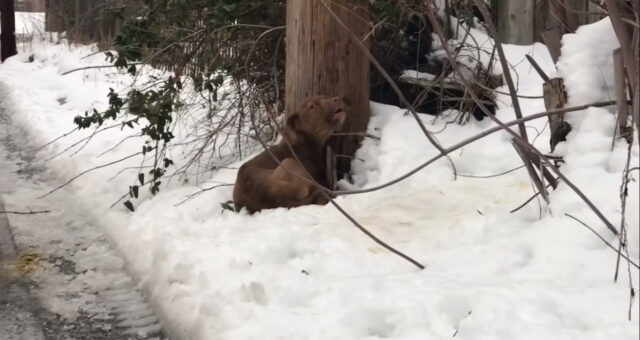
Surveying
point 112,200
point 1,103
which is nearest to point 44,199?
point 112,200

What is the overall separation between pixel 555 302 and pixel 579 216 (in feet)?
2.31

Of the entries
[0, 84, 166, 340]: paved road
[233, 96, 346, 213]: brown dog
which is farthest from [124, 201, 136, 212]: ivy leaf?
[233, 96, 346, 213]: brown dog

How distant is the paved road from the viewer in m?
3.99

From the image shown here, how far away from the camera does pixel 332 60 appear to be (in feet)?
18.1

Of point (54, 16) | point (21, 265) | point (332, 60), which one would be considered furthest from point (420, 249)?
point (54, 16)

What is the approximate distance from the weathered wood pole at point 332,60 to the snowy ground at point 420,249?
0.20 m

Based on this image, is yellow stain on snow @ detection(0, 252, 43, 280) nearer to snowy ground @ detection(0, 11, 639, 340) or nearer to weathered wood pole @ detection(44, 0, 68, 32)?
snowy ground @ detection(0, 11, 639, 340)

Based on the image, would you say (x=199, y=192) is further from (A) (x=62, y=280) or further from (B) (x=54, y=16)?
(B) (x=54, y=16)

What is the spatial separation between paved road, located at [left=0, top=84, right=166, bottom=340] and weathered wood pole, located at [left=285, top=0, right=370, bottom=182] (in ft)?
6.16

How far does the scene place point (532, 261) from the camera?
138 inches

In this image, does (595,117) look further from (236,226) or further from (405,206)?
(236,226)

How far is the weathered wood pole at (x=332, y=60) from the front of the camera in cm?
543

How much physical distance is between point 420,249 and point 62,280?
2320 millimetres

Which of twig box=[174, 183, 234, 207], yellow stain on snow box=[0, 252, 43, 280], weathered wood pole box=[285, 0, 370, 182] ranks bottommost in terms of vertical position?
yellow stain on snow box=[0, 252, 43, 280]
